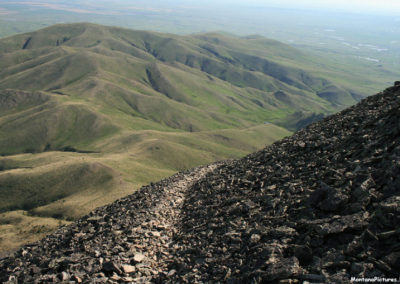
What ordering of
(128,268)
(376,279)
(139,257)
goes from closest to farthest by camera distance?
(376,279) → (128,268) → (139,257)

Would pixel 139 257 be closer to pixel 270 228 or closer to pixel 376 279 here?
pixel 270 228

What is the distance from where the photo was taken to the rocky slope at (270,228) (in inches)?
690

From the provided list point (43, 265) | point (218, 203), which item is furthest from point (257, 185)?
point (43, 265)

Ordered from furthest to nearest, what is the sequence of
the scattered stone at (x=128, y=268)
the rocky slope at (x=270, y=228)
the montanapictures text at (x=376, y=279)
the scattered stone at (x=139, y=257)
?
the scattered stone at (x=139, y=257) → the scattered stone at (x=128, y=268) → the rocky slope at (x=270, y=228) → the montanapictures text at (x=376, y=279)

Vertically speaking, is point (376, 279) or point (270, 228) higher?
point (376, 279)

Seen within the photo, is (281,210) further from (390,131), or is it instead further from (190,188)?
(190,188)

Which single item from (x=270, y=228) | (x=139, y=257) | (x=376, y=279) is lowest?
(x=139, y=257)

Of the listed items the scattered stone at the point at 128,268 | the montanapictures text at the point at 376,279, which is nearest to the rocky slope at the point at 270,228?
the scattered stone at the point at 128,268

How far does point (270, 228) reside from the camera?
2267 cm

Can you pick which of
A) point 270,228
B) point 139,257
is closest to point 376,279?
point 270,228

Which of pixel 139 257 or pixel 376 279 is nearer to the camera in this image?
pixel 376 279

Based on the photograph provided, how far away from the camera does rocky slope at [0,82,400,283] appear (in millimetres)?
17531

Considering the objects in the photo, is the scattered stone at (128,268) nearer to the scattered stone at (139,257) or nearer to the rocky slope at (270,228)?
the rocky slope at (270,228)

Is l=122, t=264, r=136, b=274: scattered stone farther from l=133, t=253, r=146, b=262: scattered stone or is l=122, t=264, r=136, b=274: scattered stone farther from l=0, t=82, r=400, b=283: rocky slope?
l=133, t=253, r=146, b=262: scattered stone
